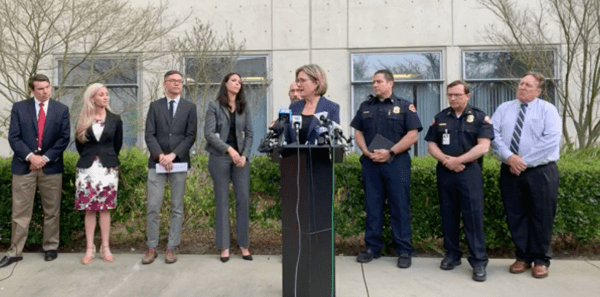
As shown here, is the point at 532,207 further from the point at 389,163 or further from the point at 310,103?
the point at 310,103

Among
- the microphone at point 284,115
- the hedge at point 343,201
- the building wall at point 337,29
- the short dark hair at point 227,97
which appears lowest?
the hedge at point 343,201

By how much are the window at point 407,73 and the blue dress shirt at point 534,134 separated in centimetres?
598

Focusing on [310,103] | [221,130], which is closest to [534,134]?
[310,103]

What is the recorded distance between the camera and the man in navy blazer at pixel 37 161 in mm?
4898

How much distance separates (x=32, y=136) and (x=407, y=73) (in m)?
8.16

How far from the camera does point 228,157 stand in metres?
4.97

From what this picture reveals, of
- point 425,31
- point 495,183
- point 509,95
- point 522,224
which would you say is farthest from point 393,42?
point 522,224

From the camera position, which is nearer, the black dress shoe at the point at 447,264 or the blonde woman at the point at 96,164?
the black dress shoe at the point at 447,264

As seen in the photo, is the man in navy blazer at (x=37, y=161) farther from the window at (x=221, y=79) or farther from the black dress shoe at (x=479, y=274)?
the black dress shoe at (x=479, y=274)

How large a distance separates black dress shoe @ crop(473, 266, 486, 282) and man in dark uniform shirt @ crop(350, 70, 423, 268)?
0.68 metres

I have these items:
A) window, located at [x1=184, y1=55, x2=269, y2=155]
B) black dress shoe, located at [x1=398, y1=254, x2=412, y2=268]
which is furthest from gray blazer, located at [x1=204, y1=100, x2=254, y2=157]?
window, located at [x1=184, y1=55, x2=269, y2=155]

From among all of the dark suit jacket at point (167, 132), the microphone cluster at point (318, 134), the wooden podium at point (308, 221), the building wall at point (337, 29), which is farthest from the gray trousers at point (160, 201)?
the building wall at point (337, 29)

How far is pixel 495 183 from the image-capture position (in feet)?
16.8

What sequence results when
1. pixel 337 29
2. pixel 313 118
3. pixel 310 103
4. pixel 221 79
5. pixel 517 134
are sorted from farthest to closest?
pixel 337 29 < pixel 221 79 < pixel 517 134 < pixel 310 103 < pixel 313 118
